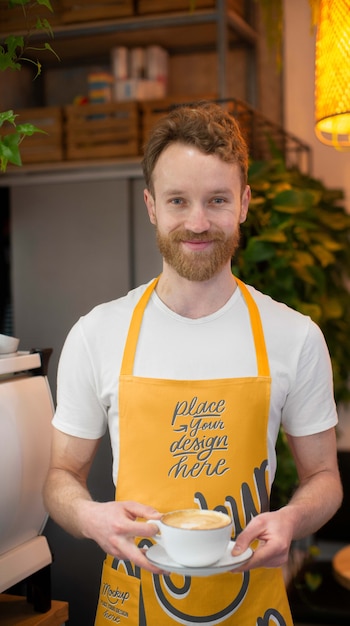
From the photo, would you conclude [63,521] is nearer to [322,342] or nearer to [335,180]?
[322,342]

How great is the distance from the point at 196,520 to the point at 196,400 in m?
0.26

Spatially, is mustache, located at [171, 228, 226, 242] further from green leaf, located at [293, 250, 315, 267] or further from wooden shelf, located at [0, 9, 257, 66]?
wooden shelf, located at [0, 9, 257, 66]

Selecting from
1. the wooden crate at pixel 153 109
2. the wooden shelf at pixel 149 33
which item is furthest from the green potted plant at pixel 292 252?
the wooden shelf at pixel 149 33

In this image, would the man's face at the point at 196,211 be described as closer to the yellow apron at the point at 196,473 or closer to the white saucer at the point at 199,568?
the yellow apron at the point at 196,473

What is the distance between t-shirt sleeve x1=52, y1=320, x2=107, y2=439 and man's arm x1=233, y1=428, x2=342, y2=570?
359mm

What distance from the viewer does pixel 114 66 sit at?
3049 mm

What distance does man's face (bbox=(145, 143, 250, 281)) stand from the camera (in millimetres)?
1339

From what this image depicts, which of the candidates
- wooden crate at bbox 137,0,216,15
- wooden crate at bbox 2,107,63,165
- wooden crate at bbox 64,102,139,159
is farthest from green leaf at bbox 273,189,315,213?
wooden crate at bbox 2,107,63,165

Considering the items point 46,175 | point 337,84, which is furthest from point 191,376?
point 46,175

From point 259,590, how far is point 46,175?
189 cm

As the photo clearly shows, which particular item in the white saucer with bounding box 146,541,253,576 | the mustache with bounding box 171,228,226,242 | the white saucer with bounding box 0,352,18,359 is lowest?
the white saucer with bounding box 146,541,253,576

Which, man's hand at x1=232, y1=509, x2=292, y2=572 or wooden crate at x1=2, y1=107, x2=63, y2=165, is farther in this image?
wooden crate at x1=2, y1=107, x2=63, y2=165

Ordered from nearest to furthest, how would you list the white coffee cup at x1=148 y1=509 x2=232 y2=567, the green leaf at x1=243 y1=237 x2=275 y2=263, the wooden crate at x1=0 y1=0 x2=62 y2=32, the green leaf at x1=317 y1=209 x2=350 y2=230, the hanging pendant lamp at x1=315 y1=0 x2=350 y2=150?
1. the white coffee cup at x1=148 y1=509 x2=232 y2=567
2. the hanging pendant lamp at x1=315 y1=0 x2=350 y2=150
3. the green leaf at x1=243 y1=237 x2=275 y2=263
4. the wooden crate at x1=0 y1=0 x2=62 y2=32
5. the green leaf at x1=317 y1=209 x2=350 y2=230

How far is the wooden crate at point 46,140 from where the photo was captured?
289 cm
